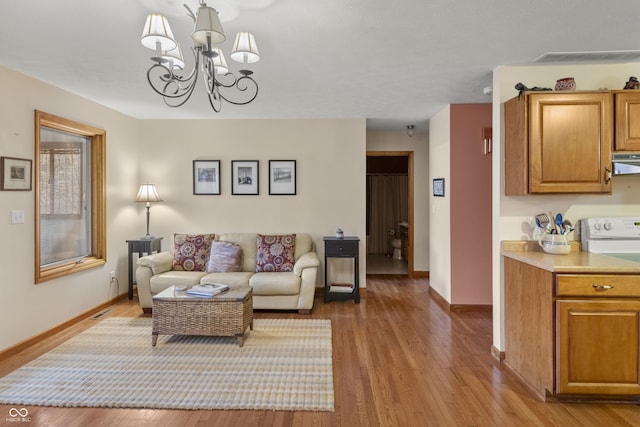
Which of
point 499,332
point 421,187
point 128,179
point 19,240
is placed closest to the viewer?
point 499,332

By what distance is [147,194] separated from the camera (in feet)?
15.9

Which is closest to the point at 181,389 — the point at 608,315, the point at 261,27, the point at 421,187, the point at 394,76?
the point at 261,27

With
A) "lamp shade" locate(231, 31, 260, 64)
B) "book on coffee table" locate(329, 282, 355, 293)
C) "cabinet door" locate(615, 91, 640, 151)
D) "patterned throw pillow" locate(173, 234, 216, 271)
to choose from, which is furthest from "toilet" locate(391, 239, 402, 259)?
"lamp shade" locate(231, 31, 260, 64)

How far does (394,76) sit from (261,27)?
1386 mm

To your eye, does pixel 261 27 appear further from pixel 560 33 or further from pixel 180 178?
pixel 180 178

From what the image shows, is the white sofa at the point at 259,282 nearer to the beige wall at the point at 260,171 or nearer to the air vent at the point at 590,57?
the beige wall at the point at 260,171

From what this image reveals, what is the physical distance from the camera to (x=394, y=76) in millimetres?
3275

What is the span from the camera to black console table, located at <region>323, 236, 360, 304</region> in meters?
4.64

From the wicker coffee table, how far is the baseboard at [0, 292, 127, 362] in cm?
113

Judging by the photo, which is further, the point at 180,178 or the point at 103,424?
the point at 180,178

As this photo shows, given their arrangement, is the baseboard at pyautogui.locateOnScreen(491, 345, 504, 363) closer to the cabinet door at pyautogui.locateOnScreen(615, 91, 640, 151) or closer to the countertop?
the countertop

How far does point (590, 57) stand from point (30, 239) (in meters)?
4.94

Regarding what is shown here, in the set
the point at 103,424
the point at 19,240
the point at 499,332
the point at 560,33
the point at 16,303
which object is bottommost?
the point at 103,424

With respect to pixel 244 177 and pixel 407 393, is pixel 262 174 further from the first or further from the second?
pixel 407 393
